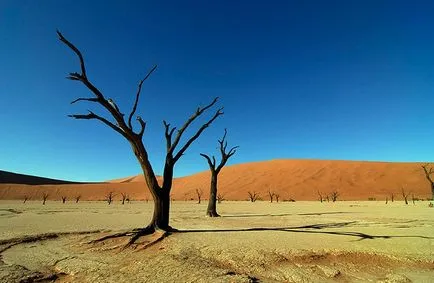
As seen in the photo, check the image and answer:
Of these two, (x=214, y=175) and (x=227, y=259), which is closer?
(x=227, y=259)

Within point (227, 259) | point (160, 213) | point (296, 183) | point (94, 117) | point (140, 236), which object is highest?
point (296, 183)

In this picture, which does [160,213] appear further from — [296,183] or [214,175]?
[296,183]

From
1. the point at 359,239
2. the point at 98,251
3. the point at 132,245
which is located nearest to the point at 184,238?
the point at 132,245

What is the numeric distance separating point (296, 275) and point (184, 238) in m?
4.02

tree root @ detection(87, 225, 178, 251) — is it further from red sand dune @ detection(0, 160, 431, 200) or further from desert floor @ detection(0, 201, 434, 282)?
red sand dune @ detection(0, 160, 431, 200)

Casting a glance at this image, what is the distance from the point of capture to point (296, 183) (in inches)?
2313

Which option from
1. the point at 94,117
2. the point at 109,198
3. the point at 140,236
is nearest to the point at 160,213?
the point at 140,236

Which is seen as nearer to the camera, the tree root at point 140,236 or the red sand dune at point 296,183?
the tree root at point 140,236

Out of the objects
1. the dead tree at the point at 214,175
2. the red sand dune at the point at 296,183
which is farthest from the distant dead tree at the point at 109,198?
the dead tree at the point at 214,175

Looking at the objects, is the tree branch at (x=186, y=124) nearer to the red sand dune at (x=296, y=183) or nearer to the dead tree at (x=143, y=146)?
the dead tree at (x=143, y=146)

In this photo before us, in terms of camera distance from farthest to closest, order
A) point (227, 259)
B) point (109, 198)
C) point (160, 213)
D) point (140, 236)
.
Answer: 1. point (109, 198)
2. point (160, 213)
3. point (140, 236)
4. point (227, 259)

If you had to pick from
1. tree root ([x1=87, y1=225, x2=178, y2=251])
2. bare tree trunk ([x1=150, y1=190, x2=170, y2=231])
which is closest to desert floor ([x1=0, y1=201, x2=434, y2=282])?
tree root ([x1=87, y1=225, x2=178, y2=251])

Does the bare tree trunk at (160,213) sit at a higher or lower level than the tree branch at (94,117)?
lower

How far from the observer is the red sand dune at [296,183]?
5194 cm
